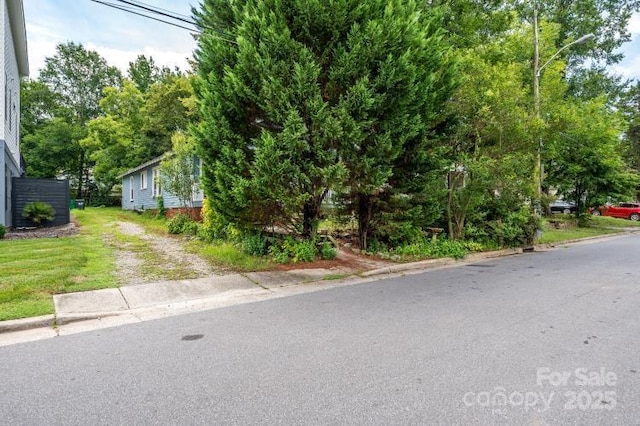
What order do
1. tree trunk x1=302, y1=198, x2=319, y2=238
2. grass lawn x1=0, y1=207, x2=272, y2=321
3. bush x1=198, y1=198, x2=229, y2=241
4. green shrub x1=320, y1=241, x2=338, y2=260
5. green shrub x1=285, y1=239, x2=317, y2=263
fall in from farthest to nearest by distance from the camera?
bush x1=198, y1=198, x2=229, y2=241 → green shrub x1=320, y1=241, x2=338, y2=260 → tree trunk x1=302, y1=198, x2=319, y2=238 → green shrub x1=285, y1=239, x2=317, y2=263 → grass lawn x1=0, y1=207, x2=272, y2=321

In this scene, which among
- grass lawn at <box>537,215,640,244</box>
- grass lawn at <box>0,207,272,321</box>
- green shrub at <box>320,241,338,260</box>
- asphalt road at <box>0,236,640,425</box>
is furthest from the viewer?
grass lawn at <box>537,215,640,244</box>

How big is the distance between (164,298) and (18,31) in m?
15.0

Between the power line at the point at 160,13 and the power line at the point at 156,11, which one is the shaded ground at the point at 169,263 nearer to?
the power line at the point at 160,13

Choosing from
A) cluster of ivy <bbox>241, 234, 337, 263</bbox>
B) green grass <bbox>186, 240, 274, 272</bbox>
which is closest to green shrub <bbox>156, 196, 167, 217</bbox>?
green grass <bbox>186, 240, 274, 272</bbox>

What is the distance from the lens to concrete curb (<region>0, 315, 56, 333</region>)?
425cm

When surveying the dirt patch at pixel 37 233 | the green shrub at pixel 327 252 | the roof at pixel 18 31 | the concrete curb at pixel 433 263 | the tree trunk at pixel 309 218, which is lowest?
the concrete curb at pixel 433 263

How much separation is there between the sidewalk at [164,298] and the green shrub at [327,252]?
936mm

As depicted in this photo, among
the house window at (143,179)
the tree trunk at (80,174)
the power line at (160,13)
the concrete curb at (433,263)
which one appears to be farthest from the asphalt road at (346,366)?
the tree trunk at (80,174)

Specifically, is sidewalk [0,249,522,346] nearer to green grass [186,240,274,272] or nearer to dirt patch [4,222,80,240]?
green grass [186,240,274,272]

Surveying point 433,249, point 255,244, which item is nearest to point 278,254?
point 255,244

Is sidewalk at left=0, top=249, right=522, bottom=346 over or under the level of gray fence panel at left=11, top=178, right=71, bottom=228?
under

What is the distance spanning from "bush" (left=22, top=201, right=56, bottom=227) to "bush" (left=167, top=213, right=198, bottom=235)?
14.5ft

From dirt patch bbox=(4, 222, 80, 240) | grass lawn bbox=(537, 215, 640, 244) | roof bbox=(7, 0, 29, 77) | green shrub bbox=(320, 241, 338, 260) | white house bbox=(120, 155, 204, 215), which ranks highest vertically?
roof bbox=(7, 0, 29, 77)

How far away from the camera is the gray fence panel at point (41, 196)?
1326 cm
